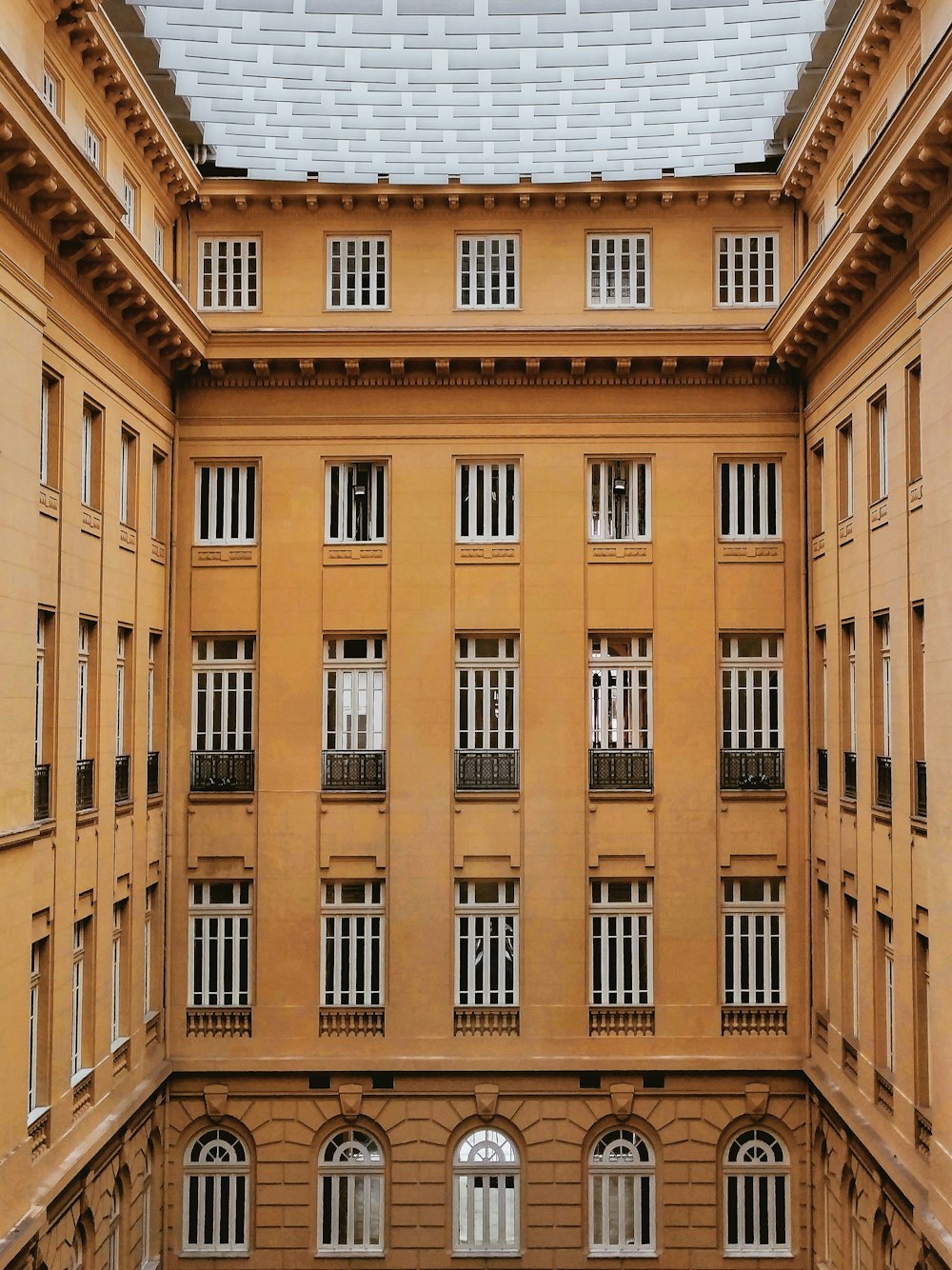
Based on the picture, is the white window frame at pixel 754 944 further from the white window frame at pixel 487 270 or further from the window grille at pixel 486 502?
the white window frame at pixel 487 270

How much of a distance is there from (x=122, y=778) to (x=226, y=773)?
8.77 feet

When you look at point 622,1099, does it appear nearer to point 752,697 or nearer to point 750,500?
point 752,697

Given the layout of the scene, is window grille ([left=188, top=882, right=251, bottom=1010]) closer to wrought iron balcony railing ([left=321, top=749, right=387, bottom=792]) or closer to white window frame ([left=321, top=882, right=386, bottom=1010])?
white window frame ([left=321, top=882, right=386, bottom=1010])

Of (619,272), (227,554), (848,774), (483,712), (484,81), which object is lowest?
(848,774)

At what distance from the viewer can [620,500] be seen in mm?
22234

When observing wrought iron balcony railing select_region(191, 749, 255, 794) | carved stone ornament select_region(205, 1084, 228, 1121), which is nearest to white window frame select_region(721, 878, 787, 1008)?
wrought iron balcony railing select_region(191, 749, 255, 794)

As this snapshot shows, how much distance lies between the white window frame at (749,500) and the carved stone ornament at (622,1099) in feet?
31.7

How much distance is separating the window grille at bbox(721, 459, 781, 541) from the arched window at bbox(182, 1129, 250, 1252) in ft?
45.5

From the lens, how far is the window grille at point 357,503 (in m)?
22.2

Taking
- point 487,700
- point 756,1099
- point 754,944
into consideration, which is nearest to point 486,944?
point 487,700

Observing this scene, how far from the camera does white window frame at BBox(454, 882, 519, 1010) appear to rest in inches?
845

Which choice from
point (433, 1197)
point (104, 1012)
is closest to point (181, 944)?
point (104, 1012)

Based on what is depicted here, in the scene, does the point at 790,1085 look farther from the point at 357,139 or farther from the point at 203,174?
the point at 203,174

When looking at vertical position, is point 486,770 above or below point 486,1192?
above
